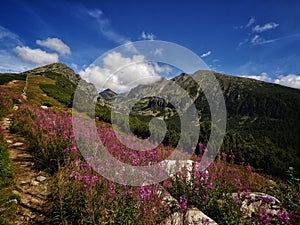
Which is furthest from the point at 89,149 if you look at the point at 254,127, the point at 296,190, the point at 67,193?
the point at 254,127

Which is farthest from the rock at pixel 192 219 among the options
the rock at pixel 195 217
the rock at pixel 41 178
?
the rock at pixel 41 178

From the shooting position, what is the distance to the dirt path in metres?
3.47

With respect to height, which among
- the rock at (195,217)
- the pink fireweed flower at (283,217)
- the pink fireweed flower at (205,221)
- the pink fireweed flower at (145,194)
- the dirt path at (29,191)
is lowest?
the dirt path at (29,191)

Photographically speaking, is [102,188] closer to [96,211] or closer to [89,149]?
[96,211]

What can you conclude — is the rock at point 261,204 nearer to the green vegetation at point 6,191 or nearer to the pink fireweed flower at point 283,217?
the pink fireweed flower at point 283,217

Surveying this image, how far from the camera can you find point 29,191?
4328mm

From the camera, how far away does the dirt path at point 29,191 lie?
137 inches

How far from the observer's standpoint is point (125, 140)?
18.4 feet

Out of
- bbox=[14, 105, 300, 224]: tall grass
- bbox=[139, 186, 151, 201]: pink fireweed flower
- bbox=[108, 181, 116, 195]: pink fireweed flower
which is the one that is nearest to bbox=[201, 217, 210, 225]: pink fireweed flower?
bbox=[14, 105, 300, 224]: tall grass

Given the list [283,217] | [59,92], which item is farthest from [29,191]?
[59,92]

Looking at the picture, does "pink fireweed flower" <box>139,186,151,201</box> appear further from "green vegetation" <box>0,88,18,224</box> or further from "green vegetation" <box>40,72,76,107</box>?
"green vegetation" <box>40,72,76,107</box>

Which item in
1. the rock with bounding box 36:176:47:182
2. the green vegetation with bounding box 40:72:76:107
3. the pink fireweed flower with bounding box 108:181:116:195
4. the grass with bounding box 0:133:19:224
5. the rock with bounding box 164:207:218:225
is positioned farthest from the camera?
the green vegetation with bounding box 40:72:76:107

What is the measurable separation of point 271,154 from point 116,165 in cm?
2091

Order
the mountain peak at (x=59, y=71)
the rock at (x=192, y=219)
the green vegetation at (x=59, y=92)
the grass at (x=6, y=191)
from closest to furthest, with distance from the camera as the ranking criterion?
the rock at (x=192, y=219), the grass at (x=6, y=191), the green vegetation at (x=59, y=92), the mountain peak at (x=59, y=71)
